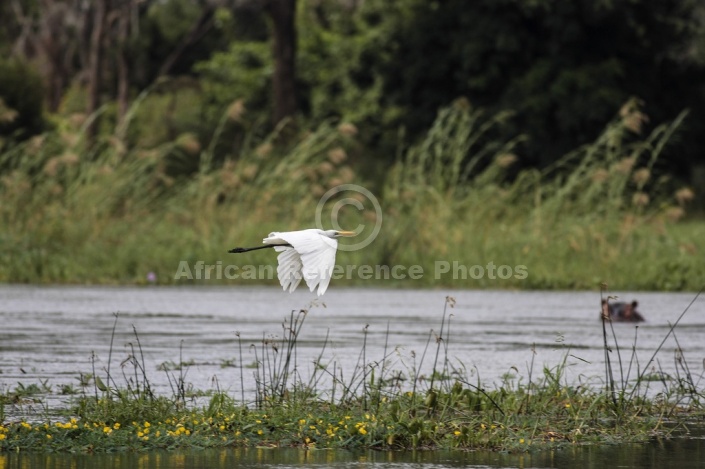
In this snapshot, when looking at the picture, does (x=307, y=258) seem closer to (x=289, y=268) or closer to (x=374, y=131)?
(x=289, y=268)

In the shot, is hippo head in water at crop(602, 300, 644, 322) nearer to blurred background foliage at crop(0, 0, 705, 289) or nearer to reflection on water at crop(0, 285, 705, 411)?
Answer: reflection on water at crop(0, 285, 705, 411)

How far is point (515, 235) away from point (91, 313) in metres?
5.89

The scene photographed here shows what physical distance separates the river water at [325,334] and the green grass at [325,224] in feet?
1.57

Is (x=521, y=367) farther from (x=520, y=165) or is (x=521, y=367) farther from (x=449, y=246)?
(x=520, y=165)

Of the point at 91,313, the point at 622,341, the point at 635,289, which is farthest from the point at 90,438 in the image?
the point at 635,289

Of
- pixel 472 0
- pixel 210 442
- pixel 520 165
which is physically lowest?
pixel 210 442

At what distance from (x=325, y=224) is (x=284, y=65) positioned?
14257 millimetres

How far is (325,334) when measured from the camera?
11.9 m

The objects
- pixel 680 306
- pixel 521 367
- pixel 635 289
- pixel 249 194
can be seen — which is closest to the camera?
pixel 521 367

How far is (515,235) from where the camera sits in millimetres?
17078

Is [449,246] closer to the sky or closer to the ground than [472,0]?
closer to the ground

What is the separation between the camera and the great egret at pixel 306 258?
7.75 metres

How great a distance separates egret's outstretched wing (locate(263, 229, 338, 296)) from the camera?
7746 mm

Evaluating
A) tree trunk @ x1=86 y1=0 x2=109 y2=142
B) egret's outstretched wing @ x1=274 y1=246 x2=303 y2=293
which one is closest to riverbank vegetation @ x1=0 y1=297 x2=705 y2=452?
egret's outstretched wing @ x1=274 y1=246 x2=303 y2=293
